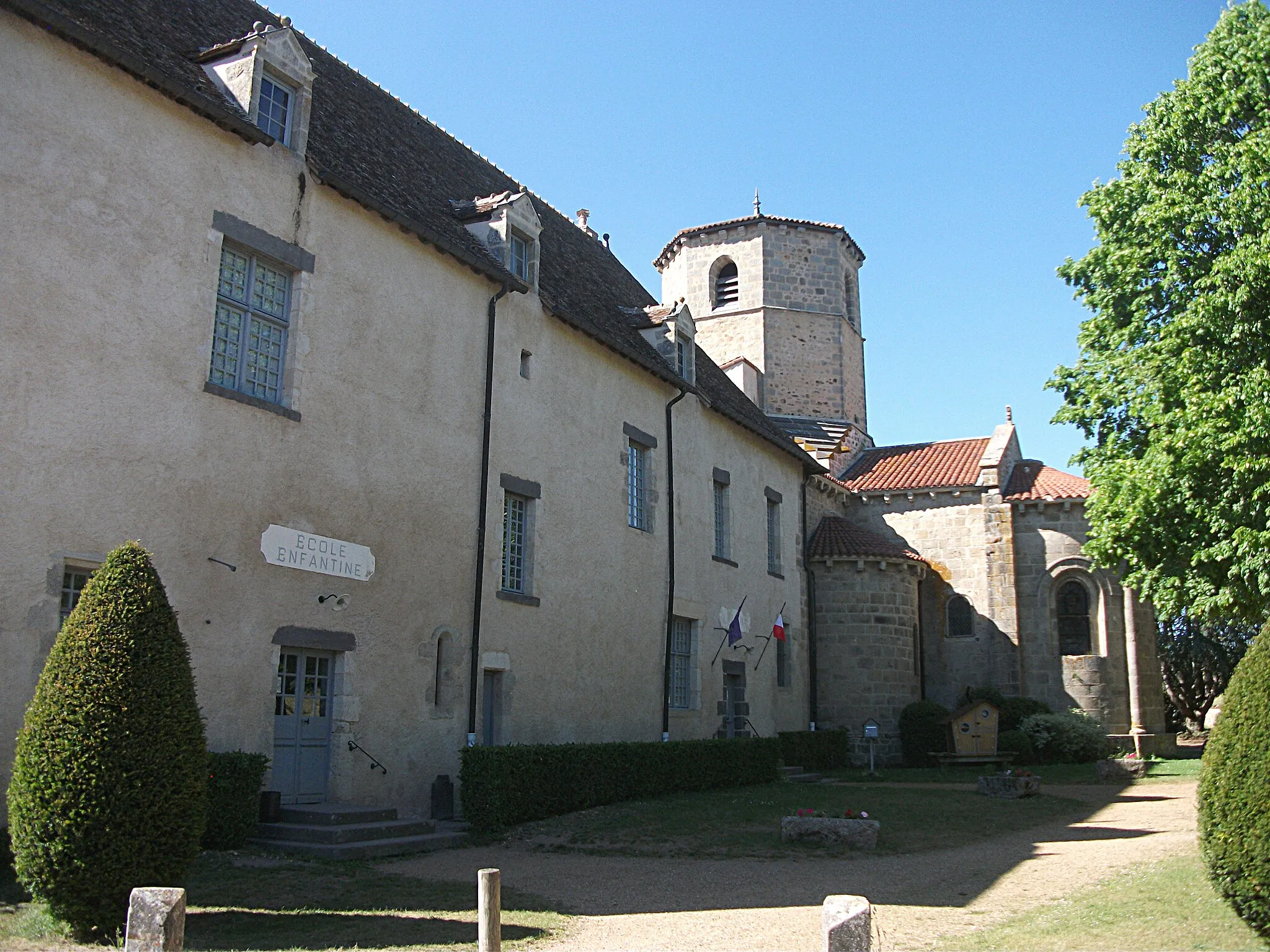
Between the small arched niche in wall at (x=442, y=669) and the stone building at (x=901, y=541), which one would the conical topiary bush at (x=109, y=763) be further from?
the stone building at (x=901, y=541)

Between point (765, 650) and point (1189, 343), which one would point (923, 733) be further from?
point (1189, 343)

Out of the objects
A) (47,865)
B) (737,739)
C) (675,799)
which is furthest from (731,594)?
(47,865)

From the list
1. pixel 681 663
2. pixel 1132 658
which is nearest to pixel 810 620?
pixel 681 663

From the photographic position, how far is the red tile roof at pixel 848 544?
2530cm

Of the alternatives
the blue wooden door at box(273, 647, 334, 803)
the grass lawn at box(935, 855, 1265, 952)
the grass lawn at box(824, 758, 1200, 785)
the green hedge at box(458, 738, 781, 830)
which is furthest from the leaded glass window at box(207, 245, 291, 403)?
the grass lawn at box(824, 758, 1200, 785)

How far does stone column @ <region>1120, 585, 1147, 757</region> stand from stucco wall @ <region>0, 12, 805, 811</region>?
13.4 meters

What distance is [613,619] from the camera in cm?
1714

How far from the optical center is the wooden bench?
2416 cm

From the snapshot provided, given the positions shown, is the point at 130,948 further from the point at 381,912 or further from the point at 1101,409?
the point at 1101,409

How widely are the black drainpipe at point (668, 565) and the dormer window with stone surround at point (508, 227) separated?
177 inches

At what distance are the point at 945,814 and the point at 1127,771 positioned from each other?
778cm

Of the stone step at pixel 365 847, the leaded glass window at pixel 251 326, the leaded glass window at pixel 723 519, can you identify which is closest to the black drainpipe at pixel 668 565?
the leaded glass window at pixel 723 519

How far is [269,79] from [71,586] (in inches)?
241

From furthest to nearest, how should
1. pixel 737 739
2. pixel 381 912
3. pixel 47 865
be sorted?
1. pixel 737 739
2. pixel 381 912
3. pixel 47 865
